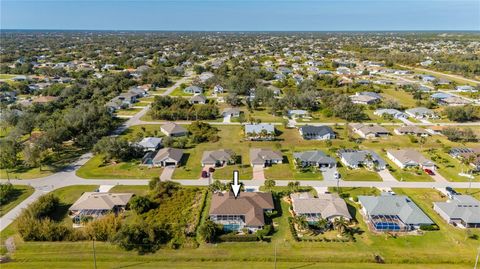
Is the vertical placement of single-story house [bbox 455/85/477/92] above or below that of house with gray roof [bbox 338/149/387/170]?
above

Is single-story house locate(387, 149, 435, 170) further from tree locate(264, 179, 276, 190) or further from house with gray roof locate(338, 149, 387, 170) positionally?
tree locate(264, 179, 276, 190)

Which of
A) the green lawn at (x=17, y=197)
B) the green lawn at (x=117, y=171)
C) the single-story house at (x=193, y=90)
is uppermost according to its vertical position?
the single-story house at (x=193, y=90)

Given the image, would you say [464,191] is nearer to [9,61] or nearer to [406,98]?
[406,98]

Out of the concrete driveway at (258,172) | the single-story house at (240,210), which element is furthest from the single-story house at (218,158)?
the single-story house at (240,210)

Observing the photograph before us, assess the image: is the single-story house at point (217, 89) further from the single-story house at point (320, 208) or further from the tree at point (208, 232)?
the tree at point (208, 232)

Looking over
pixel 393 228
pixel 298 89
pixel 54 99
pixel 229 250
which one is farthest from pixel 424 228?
pixel 54 99

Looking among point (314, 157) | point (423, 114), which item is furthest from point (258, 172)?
point (423, 114)

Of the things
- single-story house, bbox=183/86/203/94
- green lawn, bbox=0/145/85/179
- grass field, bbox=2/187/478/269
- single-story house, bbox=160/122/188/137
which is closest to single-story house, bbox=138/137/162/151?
single-story house, bbox=160/122/188/137
